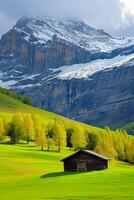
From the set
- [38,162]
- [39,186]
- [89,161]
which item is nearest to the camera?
[39,186]

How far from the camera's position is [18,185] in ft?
236

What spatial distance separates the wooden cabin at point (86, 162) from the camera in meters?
98.4

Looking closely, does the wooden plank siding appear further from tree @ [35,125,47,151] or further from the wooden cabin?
tree @ [35,125,47,151]

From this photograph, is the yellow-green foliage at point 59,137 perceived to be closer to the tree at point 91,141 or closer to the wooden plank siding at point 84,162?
the tree at point 91,141

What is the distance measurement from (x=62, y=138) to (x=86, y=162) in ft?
194

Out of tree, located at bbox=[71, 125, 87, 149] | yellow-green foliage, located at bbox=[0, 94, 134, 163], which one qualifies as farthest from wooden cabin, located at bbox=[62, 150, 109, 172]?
tree, located at bbox=[71, 125, 87, 149]

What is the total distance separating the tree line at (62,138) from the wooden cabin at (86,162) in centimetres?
4910

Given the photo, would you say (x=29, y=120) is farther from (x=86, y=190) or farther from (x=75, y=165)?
(x=86, y=190)

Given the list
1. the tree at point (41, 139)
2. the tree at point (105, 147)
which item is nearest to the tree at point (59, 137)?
the tree at point (41, 139)

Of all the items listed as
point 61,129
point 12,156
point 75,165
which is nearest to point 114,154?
point 61,129

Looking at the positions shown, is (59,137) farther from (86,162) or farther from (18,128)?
(86,162)

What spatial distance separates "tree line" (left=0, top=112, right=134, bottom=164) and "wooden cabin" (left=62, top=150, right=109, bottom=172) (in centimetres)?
4910

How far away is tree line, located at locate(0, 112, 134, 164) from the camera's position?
157m

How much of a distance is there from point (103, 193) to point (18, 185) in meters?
17.9
